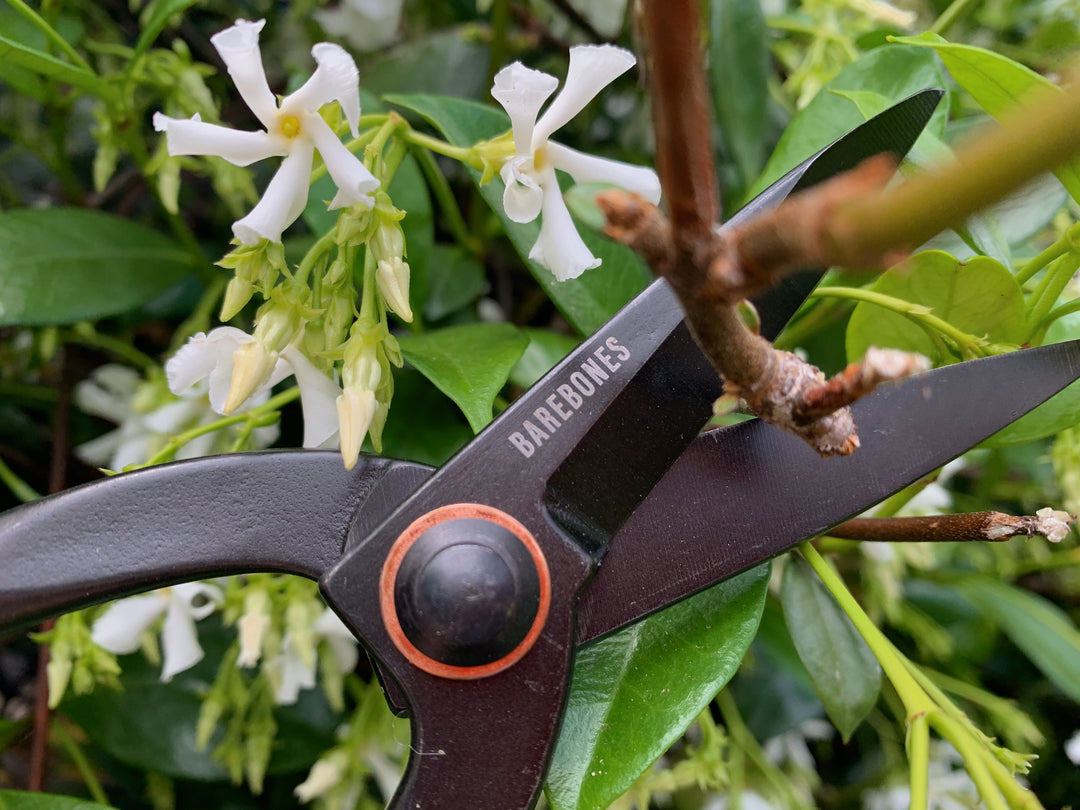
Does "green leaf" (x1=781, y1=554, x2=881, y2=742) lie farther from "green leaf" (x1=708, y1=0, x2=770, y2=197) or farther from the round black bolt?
"green leaf" (x1=708, y1=0, x2=770, y2=197)

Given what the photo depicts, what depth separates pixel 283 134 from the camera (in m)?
0.39

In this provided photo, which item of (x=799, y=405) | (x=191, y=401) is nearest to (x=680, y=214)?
(x=799, y=405)

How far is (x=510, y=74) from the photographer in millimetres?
373

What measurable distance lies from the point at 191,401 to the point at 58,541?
20cm

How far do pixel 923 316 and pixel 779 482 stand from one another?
0.10m

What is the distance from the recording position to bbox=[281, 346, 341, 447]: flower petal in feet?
1.33

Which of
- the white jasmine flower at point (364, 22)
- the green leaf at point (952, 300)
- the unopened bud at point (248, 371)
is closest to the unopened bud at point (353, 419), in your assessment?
the unopened bud at point (248, 371)

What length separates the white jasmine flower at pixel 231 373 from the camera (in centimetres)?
39

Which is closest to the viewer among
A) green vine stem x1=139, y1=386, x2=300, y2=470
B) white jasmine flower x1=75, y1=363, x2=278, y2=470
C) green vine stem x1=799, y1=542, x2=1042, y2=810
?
green vine stem x1=799, y1=542, x2=1042, y2=810

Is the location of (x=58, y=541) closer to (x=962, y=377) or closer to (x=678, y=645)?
(x=678, y=645)

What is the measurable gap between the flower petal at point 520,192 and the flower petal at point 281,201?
0.09 meters

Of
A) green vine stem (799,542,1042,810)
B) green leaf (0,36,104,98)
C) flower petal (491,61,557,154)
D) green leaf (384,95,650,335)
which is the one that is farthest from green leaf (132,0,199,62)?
green vine stem (799,542,1042,810)

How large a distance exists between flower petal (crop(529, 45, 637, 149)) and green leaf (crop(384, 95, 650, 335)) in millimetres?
61

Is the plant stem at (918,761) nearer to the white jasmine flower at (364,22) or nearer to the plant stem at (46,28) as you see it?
the plant stem at (46,28)
